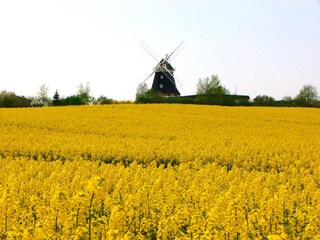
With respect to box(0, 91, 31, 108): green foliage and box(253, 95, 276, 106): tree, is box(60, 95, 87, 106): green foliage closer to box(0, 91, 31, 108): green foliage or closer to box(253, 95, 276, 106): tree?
box(0, 91, 31, 108): green foliage

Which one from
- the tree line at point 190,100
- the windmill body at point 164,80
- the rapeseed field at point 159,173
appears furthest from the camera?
the windmill body at point 164,80

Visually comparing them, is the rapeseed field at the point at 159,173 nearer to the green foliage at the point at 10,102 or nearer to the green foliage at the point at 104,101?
the green foliage at the point at 104,101

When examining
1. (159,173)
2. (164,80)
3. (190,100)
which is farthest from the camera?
(164,80)

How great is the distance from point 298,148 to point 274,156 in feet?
7.42

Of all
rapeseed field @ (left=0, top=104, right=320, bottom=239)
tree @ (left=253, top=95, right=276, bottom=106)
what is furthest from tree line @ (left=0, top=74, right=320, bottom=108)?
rapeseed field @ (left=0, top=104, right=320, bottom=239)

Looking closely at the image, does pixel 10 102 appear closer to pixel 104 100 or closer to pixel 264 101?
pixel 104 100

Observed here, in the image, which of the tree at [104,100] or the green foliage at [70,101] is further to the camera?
the green foliage at [70,101]

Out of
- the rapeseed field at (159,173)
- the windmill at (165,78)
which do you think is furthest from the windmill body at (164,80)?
the rapeseed field at (159,173)

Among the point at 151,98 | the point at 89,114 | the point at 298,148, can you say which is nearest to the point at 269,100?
the point at 151,98

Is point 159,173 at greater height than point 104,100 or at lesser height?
lesser

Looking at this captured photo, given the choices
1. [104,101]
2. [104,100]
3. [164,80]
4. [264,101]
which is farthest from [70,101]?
[264,101]

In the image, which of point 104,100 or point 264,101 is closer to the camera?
point 264,101

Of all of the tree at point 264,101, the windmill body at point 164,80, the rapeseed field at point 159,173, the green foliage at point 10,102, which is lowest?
the rapeseed field at point 159,173

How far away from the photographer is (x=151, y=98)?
55.8m
